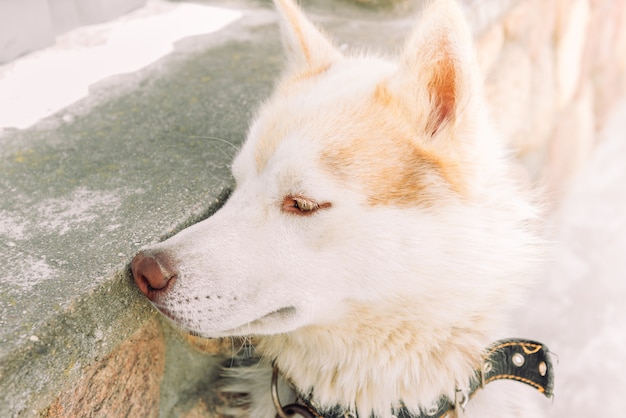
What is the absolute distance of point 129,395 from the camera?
1272 millimetres

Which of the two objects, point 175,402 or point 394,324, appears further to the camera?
point 175,402

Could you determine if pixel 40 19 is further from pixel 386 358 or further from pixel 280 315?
pixel 386 358

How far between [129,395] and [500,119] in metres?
2.05

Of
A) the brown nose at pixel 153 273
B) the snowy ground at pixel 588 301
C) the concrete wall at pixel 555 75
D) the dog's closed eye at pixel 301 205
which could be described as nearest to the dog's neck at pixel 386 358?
the dog's closed eye at pixel 301 205

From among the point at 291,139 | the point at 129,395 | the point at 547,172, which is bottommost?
the point at 547,172

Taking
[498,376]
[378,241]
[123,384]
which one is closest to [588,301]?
[498,376]

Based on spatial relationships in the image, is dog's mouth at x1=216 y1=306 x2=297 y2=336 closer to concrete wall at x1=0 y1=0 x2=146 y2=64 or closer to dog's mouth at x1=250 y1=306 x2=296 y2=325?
dog's mouth at x1=250 y1=306 x2=296 y2=325

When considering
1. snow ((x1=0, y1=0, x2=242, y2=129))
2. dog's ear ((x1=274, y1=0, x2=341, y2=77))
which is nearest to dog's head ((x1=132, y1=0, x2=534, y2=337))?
dog's ear ((x1=274, y1=0, x2=341, y2=77))

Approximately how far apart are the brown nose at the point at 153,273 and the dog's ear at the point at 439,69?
0.61 metres

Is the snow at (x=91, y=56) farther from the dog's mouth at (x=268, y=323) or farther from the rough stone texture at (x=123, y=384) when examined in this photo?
the dog's mouth at (x=268, y=323)

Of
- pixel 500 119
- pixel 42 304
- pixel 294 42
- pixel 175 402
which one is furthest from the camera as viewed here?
pixel 500 119

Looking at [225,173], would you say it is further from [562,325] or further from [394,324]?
[562,325]

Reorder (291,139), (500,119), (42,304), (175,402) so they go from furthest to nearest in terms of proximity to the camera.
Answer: (500,119) → (175,402) → (291,139) → (42,304)

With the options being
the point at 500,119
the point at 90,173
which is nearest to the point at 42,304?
the point at 90,173
